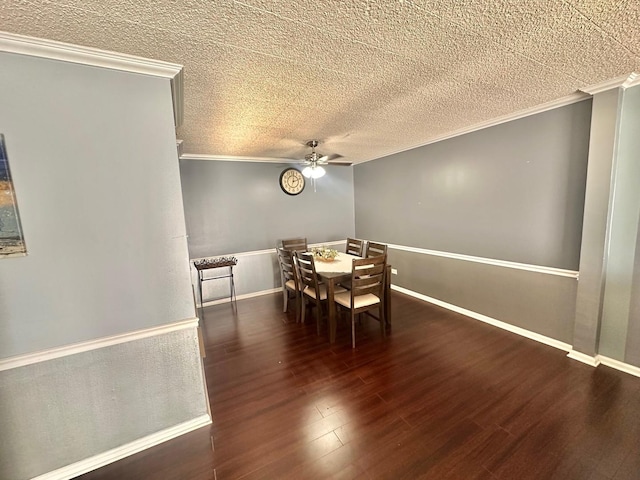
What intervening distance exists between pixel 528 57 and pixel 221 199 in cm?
376

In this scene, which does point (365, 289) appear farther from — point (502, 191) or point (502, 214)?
point (502, 191)

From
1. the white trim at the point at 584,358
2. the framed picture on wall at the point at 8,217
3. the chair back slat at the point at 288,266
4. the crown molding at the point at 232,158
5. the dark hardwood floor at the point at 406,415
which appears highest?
the crown molding at the point at 232,158

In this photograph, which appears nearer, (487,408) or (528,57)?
(528,57)

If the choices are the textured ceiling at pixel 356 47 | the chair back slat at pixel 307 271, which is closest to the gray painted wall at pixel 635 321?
the textured ceiling at pixel 356 47

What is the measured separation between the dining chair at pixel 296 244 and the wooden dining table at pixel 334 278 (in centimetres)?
96

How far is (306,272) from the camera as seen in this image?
290 centimetres

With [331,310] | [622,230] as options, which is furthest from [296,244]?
[622,230]

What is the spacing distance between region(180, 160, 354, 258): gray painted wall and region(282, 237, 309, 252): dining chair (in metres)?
0.29

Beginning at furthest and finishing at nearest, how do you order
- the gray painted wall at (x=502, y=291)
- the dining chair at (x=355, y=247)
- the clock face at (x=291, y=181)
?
the clock face at (x=291, y=181), the dining chair at (x=355, y=247), the gray painted wall at (x=502, y=291)

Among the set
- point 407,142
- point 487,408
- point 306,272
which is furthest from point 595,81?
point 306,272

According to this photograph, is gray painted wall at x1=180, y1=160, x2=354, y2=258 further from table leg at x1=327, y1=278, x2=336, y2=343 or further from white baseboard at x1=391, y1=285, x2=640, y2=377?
white baseboard at x1=391, y1=285, x2=640, y2=377

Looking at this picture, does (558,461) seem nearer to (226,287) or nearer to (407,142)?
(407,142)

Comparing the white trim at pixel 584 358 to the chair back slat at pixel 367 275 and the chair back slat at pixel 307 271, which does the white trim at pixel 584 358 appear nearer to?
the chair back slat at pixel 367 275

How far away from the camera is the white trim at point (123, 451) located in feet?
4.71
